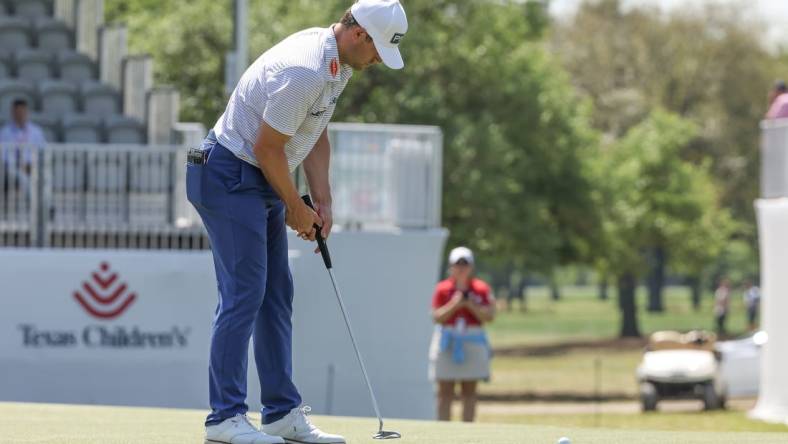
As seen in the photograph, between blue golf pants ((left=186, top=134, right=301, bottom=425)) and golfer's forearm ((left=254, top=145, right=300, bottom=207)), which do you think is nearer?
golfer's forearm ((left=254, top=145, right=300, bottom=207))

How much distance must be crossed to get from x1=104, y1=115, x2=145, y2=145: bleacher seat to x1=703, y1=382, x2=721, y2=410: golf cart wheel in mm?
11045

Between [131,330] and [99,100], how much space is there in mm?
4759

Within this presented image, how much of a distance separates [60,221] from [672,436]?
954 cm

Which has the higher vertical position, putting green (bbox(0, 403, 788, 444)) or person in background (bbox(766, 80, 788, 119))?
person in background (bbox(766, 80, 788, 119))

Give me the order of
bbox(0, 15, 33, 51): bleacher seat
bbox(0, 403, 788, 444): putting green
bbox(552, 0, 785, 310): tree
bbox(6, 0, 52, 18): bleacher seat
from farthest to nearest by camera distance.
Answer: bbox(552, 0, 785, 310): tree → bbox(6, 0, 52, 18): bleacher seat → bbox(0, 15, 33, 51): bleacher seat → bbox(0, 403, 788, 444): putting green

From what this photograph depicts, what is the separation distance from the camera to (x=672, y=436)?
27.2 ft

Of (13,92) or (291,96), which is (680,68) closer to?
(13,92)

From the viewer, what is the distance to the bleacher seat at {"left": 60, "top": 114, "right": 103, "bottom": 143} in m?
19.3

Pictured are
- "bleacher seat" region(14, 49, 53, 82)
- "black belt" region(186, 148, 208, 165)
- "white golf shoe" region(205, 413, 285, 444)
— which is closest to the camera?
"white golf shoe" region(205, 413, 285, 444)

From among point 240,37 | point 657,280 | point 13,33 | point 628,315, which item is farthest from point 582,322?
point 13,33

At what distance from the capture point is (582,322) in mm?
75625

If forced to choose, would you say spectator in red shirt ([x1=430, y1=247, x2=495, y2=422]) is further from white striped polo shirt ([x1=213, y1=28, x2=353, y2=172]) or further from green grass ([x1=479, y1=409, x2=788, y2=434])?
white striped polo shirt ([x1=213, y1=28, x2=353, y2=172])

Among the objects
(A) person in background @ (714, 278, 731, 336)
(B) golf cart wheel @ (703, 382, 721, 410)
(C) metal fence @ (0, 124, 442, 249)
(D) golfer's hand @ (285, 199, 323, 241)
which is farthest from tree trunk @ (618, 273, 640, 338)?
(D) golfer's hand @ (285, 199, 323, 241)

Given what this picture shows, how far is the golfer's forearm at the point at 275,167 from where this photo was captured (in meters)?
7.04
